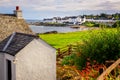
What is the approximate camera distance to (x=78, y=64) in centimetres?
1678

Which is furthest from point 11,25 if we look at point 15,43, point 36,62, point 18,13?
point 36,62

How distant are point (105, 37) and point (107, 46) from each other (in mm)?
848

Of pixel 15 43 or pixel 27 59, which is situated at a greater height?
pixel 15 43

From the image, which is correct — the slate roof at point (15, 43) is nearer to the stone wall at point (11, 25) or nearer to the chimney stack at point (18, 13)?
the stone wall at point (11, 25)

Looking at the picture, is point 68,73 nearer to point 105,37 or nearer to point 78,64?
point 78,64

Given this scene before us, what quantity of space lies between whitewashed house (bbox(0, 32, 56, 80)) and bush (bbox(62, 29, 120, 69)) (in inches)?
87.7

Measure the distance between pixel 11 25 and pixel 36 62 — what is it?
20.7 ft

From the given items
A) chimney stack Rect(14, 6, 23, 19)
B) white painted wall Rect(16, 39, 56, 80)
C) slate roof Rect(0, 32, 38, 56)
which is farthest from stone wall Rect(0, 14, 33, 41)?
white painted wall Rect(16, 39, 56, 80)

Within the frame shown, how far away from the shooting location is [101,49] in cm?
1611

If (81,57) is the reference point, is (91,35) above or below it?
above

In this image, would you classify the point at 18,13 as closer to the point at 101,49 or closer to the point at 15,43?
the point at 15,43

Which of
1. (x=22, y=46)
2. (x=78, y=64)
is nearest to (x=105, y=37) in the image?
(x=78, y=64)

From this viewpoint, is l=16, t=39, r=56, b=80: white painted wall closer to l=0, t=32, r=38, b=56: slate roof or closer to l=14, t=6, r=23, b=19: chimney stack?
l=0, t=32, r=38, b=56: slate roof

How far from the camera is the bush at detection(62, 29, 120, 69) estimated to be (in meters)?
16.1
